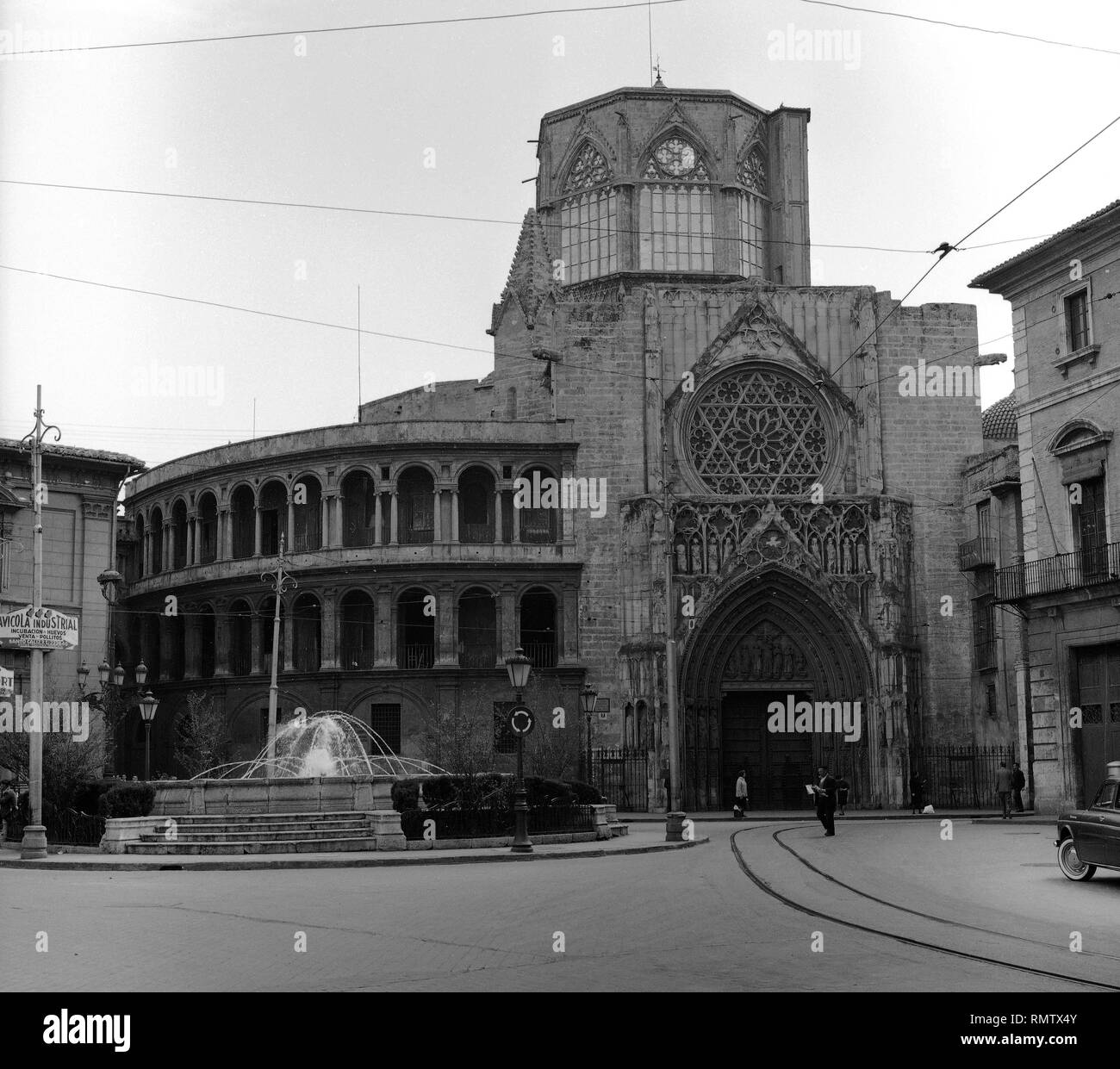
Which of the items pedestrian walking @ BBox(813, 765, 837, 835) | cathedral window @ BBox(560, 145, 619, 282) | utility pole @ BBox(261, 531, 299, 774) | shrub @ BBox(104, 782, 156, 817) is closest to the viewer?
shrub @ BBox(104, 782, 156, 817)

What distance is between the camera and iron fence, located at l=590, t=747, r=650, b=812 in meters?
46.9

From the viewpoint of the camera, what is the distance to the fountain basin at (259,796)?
28031 mm

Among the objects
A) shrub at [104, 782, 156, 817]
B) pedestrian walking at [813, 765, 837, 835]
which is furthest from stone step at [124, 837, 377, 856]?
pedestrian walking at [813, 765, 837, 835]

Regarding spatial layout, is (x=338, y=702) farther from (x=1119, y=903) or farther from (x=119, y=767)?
(x=1119, y=903)

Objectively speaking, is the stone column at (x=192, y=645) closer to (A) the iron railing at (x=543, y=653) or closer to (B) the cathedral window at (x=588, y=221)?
(A) the iron railing at (x=543, y=653)

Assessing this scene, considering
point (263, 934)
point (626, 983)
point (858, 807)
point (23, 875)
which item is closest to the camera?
point (626, 983)

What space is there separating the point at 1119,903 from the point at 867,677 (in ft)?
105

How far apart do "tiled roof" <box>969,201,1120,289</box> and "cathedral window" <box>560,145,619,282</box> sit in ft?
69.6

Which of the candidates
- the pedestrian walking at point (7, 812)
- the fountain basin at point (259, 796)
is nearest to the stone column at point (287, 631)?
the pedestrian walking at point (7, 812)

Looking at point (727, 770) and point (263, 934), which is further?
point (727, 770)

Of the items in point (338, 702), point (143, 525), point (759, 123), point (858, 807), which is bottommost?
point (858, 807)

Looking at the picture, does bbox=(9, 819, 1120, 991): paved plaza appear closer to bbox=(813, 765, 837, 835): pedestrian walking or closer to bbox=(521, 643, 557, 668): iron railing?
bbox=(813, 765, 837, 835): pedestrian walking

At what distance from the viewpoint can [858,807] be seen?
4731cm

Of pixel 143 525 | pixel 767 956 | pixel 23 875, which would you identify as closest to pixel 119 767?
pixel 143 525
